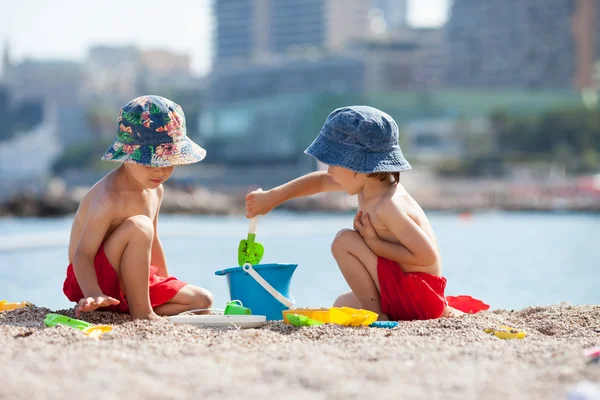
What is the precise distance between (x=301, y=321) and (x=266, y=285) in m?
0.35

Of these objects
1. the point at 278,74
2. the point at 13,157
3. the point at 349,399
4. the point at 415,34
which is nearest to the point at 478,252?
the point at 349,399

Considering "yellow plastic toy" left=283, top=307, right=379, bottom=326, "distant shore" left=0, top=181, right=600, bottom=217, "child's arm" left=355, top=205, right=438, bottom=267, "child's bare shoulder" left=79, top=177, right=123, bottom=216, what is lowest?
"distant shore" left=0, top=181, right=600, bottom=217

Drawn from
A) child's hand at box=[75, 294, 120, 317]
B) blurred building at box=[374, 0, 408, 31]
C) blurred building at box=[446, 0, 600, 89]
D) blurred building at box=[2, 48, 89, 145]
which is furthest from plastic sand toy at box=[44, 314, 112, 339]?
blurred building at box=[374, 0, 408, 31]

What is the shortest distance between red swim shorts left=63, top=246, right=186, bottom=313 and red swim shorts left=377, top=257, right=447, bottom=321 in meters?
0.75

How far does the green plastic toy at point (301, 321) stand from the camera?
269 cm

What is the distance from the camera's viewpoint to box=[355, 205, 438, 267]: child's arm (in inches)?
114

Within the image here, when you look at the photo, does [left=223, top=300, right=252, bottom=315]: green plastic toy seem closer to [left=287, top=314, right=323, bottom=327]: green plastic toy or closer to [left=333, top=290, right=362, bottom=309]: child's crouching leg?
[left=287, top=314, right=323, bottom=327]: green plastic toy

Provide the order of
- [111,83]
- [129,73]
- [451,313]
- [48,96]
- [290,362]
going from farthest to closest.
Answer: [129,73]
[111,83]
[48,96]
[451,313]
[290,362]

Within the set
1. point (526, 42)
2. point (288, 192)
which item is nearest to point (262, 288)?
point (288, 192)

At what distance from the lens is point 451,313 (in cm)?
313

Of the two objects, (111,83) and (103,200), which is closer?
(103,200)

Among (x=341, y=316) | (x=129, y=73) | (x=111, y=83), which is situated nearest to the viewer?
(x=341, y=316)

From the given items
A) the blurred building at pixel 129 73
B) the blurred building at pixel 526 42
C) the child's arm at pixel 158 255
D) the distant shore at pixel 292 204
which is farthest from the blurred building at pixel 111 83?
the child's arm at pixel 158 255

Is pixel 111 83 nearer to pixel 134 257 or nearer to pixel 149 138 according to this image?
pixel 149 138
